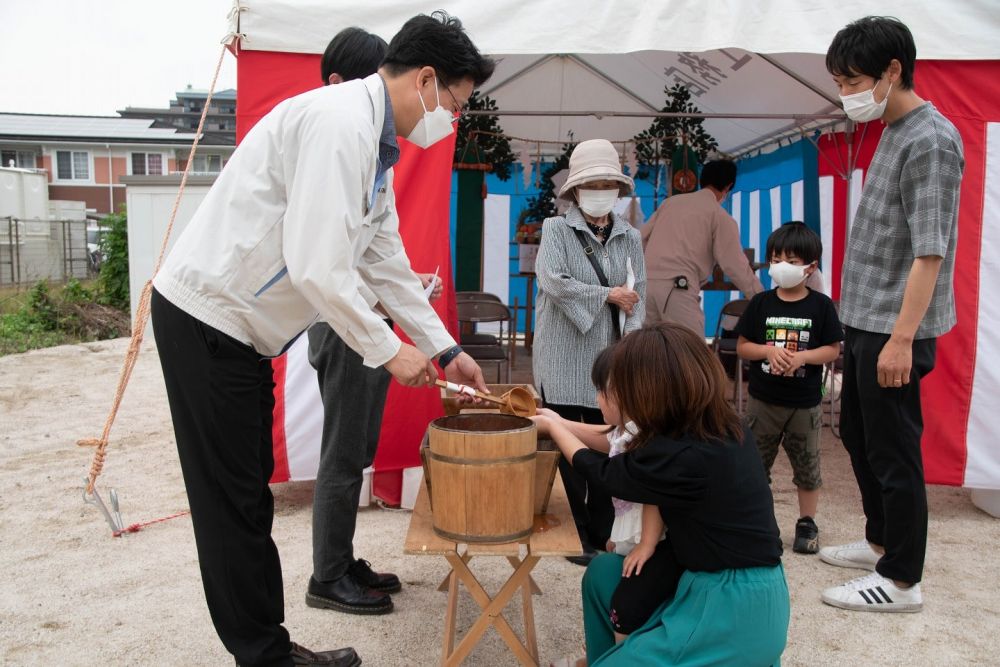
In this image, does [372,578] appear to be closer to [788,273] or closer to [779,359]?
[779,359]

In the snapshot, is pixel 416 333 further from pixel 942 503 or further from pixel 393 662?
pixel 942 503

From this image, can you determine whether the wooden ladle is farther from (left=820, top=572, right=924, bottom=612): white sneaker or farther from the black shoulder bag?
(left=820, top=572, right=924, bottom=612): white sneaker

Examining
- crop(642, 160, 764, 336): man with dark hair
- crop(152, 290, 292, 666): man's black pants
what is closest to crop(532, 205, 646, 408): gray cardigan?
crop(642, 160, 764, 336): man with dark hair

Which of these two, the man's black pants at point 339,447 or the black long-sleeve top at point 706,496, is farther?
the man's black pants at point 339,447

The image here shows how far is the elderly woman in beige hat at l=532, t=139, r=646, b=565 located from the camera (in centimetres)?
312

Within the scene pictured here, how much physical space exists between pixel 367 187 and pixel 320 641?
4.88ft

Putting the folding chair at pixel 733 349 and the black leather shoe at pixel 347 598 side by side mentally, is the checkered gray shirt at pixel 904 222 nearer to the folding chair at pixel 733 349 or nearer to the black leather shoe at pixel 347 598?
the black leather shoe at pixel 347 598

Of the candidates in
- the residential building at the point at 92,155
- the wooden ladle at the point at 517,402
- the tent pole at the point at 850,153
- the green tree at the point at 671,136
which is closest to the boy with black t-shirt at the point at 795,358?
the wooden ladle at the point at 517,402

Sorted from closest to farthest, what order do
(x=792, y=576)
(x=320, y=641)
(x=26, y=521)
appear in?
(x=320, y=641)
(x=792, y=576)
(x=26, y=521)

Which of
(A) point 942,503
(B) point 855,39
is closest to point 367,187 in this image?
(B) point 855,39

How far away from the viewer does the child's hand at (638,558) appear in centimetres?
180

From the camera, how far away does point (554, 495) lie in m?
2.18

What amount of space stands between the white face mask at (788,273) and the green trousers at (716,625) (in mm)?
1686

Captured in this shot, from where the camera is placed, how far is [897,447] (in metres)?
2.53
